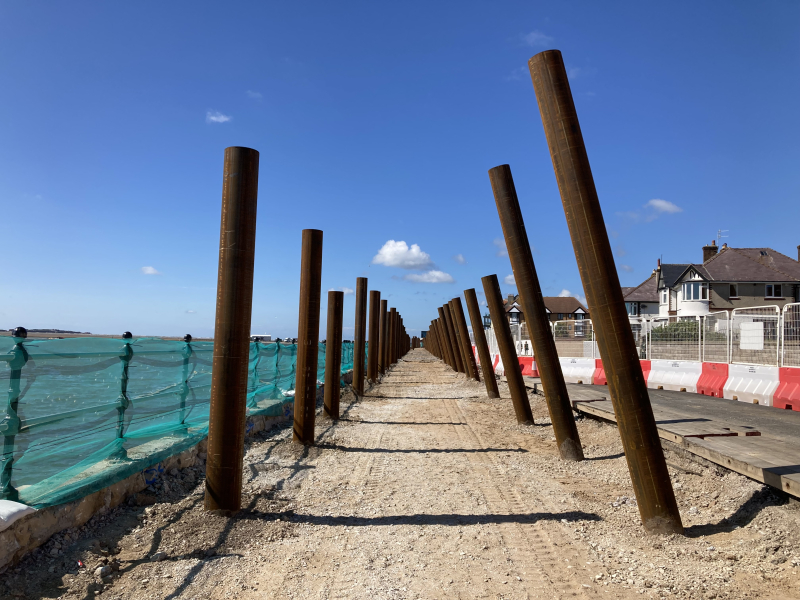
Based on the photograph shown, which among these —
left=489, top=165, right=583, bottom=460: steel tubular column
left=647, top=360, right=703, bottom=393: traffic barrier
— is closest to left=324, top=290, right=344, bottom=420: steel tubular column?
left=489, top=165, right=583, bottom=460: steel tubular column

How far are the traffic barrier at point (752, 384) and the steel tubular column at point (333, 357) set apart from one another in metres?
8.29

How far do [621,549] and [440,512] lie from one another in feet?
5.35

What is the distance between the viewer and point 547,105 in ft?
16.8

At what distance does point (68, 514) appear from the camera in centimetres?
414

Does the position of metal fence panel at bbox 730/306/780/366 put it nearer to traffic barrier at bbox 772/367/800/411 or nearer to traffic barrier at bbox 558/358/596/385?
traffic barrier at bbox 772/367/800/411

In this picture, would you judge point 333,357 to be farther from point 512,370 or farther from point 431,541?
point 431,541

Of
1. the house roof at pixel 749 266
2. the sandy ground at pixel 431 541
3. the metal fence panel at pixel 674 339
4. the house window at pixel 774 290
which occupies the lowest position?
the sandy ground at pixel 431 541

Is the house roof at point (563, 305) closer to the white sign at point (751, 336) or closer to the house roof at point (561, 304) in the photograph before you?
the house roof at point (561, 304)

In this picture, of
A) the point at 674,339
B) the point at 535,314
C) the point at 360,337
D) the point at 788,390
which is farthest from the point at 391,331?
the point at 535,314

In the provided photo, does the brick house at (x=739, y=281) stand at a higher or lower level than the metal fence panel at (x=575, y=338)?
higher

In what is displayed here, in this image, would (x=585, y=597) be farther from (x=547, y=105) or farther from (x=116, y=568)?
(x=547, y=105)

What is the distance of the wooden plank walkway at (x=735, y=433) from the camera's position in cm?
468

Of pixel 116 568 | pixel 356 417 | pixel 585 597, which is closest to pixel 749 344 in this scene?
pixel 356 417

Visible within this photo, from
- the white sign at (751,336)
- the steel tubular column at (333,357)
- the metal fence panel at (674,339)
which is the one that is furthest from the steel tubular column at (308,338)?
the metal fence panel at (674,339)
